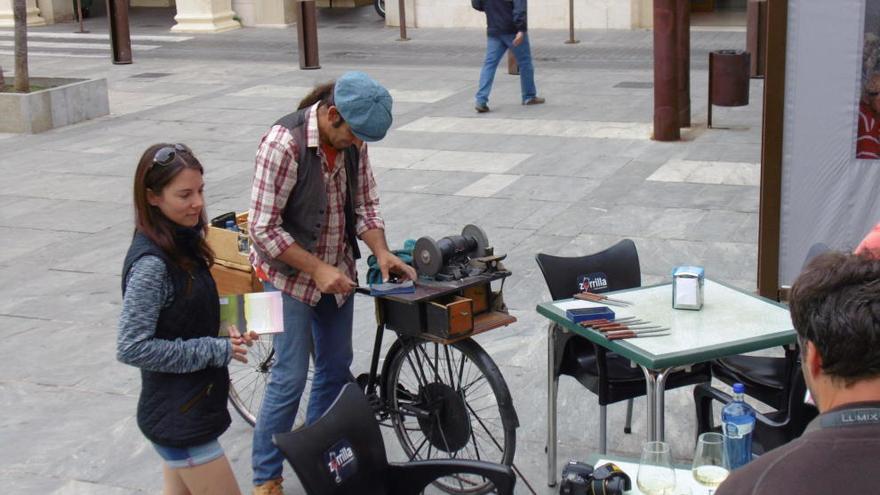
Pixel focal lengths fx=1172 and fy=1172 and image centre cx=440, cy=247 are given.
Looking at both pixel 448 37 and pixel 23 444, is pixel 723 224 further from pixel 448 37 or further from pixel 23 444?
pixel 448 37

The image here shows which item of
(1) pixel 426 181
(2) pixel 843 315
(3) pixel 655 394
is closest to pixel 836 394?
(2) pixel 843 315

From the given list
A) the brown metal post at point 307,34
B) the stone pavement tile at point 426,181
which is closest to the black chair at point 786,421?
the stone pavement tile at point 426,181

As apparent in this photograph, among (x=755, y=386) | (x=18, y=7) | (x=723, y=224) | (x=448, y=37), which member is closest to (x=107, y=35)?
(x=448, y=37)

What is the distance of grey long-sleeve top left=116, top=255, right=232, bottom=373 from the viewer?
367 centimetres

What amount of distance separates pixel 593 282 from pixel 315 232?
4.73 feet

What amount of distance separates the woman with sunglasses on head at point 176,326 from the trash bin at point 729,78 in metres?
8.86

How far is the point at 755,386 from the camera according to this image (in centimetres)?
489

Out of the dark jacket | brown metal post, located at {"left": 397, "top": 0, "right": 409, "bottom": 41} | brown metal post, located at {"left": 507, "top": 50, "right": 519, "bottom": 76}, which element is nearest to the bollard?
the dark jacket

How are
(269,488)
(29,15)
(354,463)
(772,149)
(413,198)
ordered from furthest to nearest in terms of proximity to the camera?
(29,15) → (413,198) → (772,149) → (269,488) → (354,463)

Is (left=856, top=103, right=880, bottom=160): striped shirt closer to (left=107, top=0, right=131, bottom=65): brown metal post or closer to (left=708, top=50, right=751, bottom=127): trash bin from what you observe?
(left=708, top=50, right=751, bottom=127): trash bin

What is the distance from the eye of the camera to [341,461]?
370 centimetres

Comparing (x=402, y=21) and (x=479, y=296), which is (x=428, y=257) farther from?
(x=402, y=21)

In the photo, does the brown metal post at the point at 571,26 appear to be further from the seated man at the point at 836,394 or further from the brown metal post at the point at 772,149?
the seated man at the point at 836,394

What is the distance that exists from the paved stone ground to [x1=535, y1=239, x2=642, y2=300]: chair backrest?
70 centimetres
